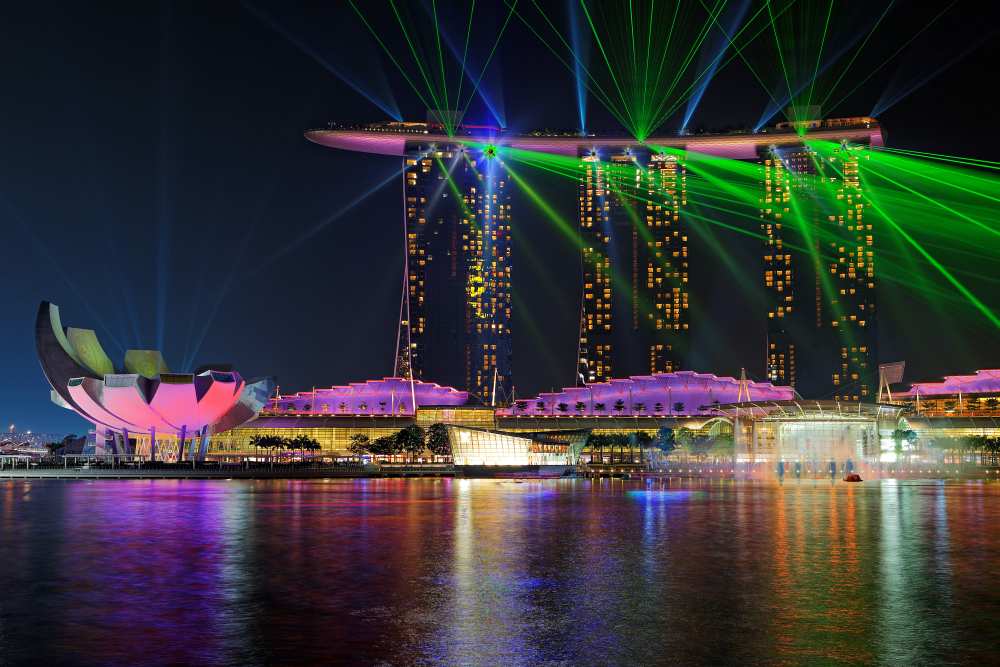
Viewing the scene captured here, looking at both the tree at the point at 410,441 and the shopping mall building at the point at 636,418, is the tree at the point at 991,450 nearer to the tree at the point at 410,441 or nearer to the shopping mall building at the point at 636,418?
the shopping mall building at the point at 636,418

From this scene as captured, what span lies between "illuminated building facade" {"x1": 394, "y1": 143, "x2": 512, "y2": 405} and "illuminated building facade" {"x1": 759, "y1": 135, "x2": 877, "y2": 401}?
4255 cm

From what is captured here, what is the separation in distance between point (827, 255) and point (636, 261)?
30.2m

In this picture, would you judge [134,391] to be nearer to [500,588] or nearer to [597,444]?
[597,444]

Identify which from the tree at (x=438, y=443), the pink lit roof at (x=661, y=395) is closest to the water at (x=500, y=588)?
the tree at (x=438, y=443)

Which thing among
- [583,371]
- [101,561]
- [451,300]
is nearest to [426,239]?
[451,300]

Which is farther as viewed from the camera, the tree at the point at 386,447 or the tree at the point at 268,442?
the tree at the point at 268,442

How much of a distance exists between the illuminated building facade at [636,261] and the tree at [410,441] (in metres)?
56.6

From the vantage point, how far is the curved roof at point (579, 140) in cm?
14112

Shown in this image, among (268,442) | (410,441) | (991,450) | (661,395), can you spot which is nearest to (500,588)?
(410,441)

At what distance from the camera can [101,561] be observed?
2025 cm

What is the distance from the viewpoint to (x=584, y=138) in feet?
473

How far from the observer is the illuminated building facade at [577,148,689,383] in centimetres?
16012

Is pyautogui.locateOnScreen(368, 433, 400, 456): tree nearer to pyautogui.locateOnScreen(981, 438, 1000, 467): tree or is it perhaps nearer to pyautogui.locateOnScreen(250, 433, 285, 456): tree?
pyautogui.locateOnScreen(250, 433, 285, 456): tree

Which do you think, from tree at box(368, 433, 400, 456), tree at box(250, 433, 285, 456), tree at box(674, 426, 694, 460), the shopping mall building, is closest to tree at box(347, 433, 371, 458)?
the shopping mall building
